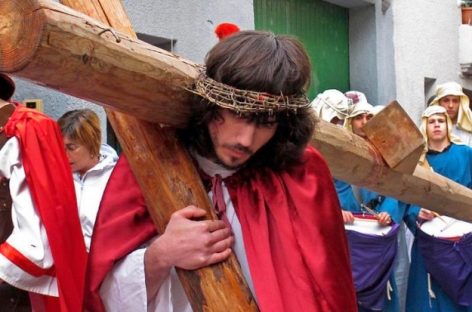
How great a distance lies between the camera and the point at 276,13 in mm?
7465

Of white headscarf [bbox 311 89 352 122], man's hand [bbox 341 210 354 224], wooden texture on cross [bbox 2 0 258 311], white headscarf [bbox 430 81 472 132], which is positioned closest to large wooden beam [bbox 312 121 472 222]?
wooden texture on cross [bbox 2 0 258 311]

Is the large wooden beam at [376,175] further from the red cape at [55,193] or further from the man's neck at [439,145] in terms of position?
the man's neck at [439,145]

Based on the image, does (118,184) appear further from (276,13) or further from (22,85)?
(276,13)

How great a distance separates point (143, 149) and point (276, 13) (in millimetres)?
5667

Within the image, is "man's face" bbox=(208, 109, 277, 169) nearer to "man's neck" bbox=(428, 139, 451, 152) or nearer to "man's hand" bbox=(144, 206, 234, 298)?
"man's hand" bbox=(144, 206, 234, 298)

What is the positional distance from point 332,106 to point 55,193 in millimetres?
3448

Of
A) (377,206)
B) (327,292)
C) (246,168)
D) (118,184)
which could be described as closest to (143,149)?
(118,184)

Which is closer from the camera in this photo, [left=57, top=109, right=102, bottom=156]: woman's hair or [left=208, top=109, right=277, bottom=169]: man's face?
[left=208, top=109, right=277, bottom=169]: man's face

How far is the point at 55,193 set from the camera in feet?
9.00

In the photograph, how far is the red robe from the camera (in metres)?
1.89

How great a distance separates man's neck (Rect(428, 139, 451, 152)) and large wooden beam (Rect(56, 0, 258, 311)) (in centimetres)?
417

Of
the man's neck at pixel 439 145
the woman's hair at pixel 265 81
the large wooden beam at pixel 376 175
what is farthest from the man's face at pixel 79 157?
the man's neck at pixel 439 145

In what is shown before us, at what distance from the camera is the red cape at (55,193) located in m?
2.65

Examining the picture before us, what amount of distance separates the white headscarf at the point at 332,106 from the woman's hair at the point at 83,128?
2.34 metres
